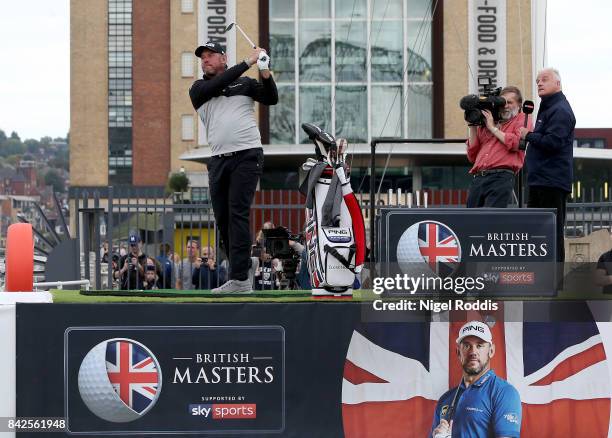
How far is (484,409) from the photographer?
6.40 meters

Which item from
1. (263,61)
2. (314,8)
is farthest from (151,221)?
(314,8)

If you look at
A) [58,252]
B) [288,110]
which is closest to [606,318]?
[58,252]

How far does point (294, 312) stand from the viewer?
646cm

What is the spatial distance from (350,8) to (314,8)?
5.28ft

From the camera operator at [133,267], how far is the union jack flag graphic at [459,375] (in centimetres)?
480

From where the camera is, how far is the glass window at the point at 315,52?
50531 millimetres

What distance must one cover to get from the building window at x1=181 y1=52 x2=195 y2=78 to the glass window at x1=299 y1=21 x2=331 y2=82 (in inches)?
407

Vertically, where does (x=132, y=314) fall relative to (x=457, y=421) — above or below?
above

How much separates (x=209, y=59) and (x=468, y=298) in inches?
94.8

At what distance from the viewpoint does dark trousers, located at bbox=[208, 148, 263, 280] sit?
7547 mm

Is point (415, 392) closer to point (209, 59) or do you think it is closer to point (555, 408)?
point (555, 408)

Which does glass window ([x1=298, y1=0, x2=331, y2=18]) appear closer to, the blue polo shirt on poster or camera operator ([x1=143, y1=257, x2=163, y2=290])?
camera operator ([x1=143, y1=257, x2=163, y2=290])

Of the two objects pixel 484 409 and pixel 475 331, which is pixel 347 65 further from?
pixel 484 409

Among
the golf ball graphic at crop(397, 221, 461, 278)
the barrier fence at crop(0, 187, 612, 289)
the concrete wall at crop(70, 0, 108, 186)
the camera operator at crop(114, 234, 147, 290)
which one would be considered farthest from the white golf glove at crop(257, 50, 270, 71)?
the concrete wall at crop(70, 0, 108, 186)
